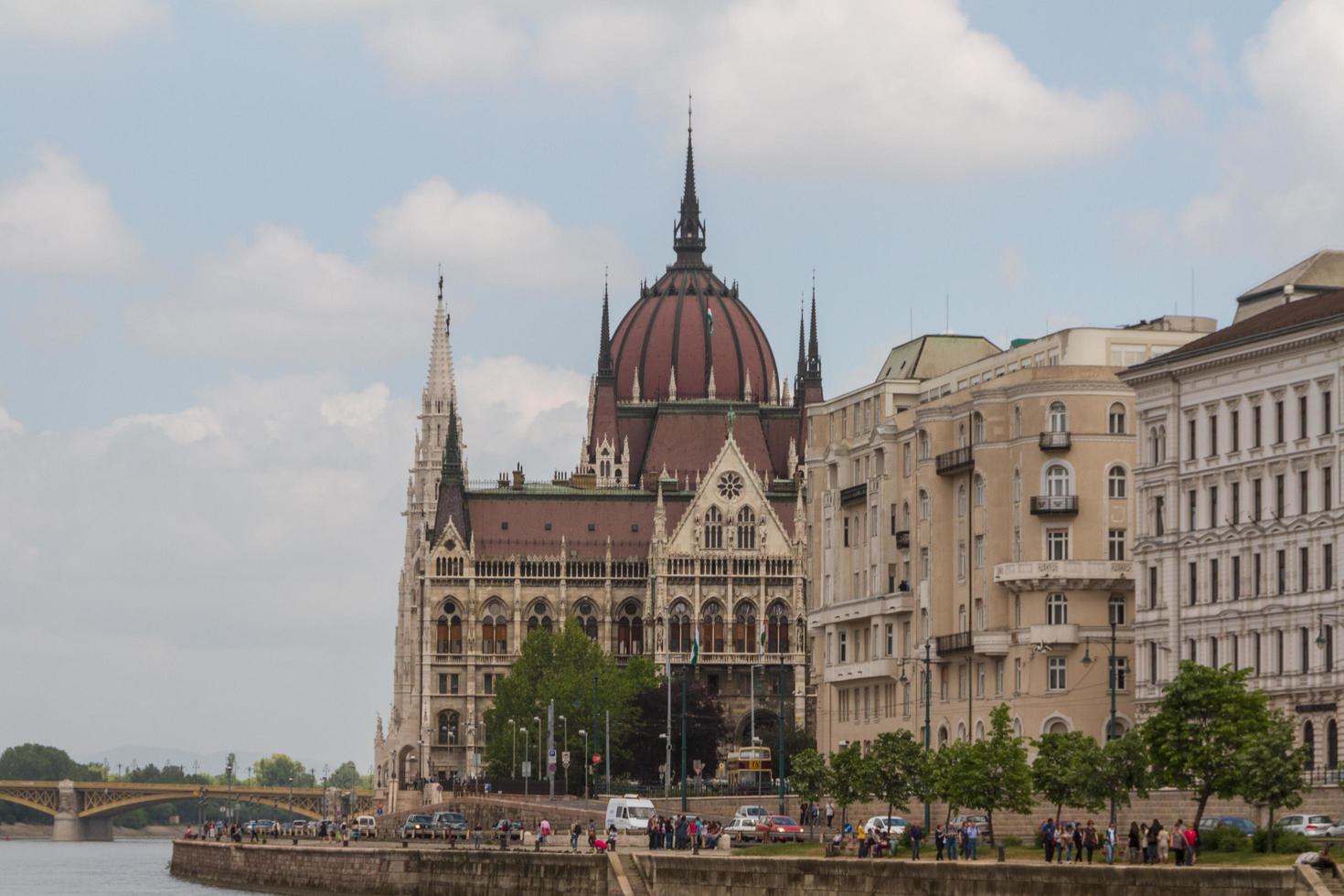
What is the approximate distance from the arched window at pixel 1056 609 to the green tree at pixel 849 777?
1523 centimetres

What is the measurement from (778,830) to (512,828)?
31.5m

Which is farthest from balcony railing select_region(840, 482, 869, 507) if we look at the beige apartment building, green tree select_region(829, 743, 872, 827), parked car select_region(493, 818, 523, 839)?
green tree select_region(829, 743, 872, 827)

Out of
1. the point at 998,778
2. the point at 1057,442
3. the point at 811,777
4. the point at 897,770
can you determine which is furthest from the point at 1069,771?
the point at 1057,442

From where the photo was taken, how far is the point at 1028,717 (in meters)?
124

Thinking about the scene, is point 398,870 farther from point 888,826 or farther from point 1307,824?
point 1307,824

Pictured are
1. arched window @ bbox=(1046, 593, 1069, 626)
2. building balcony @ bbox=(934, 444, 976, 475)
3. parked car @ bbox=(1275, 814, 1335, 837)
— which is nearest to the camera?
parked car @ bbox=(1275, 814, 1335, 837)

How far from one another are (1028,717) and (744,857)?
39.1 metres

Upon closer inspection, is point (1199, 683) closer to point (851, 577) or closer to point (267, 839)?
point (851, 577)

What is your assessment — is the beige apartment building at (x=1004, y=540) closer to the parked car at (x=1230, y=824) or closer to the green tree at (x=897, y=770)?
the green tree at (x=897, y=770)

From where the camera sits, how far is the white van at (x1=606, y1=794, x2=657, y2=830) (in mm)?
124438

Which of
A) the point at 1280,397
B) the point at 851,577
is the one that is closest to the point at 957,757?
the point at 1280,397

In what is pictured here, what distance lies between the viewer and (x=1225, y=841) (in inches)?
3120

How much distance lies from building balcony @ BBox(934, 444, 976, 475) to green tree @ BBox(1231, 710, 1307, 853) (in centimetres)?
4864

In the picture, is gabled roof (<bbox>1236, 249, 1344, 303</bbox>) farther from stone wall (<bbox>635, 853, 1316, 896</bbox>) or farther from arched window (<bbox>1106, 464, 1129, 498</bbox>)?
stone wall (<bbox>635, 853, 1316, 896</bbox>)
